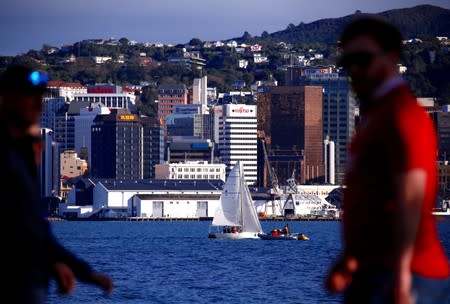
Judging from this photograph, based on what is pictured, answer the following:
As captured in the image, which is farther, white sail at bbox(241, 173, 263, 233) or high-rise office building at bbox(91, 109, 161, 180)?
high-rise office building at bbox(91, 109, 161, 180)

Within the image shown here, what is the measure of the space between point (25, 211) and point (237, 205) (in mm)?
64221

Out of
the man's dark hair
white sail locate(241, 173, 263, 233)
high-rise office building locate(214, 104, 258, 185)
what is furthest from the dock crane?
the man's dark hair

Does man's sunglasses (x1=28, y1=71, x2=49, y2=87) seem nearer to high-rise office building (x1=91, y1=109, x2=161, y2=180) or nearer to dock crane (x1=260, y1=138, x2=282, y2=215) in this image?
dock crane (x1=260, y1=138, x2=282, y2=215)

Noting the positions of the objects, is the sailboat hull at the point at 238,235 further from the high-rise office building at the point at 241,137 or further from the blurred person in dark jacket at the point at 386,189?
the high-rise office building at the point at 241,137

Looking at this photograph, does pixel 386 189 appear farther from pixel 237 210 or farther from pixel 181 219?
pixel 181 219

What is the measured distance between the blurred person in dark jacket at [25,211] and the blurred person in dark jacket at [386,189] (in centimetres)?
82

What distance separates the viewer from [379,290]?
171 inches

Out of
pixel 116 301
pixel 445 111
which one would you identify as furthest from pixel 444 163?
pixel 116 301

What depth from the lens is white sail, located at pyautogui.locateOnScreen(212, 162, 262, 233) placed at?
68.2 metres

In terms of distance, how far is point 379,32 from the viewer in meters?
4.53

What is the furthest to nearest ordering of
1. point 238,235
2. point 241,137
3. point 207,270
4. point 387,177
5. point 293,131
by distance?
1. point 293,131
2. point 241,137
3. point 238,235
4. point 207,270
5. point 387,177

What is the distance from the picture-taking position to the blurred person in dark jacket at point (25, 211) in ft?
14.4

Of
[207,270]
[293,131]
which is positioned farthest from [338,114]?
[207,270]

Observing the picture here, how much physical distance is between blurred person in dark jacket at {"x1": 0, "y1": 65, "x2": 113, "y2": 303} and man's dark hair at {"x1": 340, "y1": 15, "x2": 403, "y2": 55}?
0.93m
